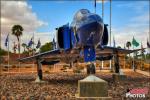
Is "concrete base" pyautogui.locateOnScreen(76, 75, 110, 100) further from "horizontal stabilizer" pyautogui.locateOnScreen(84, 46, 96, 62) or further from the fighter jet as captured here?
"horizontal stabilizer" pyautogui.locateOnScreen(84, 46, 96, 62)

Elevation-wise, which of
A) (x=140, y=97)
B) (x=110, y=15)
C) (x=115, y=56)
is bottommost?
(x=140, y=97)

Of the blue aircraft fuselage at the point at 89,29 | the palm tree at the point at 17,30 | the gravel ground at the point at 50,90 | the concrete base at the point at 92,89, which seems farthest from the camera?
→ the palm tree at the point at 17,30

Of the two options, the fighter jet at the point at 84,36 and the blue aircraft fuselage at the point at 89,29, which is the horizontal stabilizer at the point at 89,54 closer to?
the fighter jet at the point at 84,36

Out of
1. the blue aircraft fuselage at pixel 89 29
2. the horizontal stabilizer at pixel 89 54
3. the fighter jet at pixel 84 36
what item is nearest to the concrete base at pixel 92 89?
the fighter jet at pixel 84 36

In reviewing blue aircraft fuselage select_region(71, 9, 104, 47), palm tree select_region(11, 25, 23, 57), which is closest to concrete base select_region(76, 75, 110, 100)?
blue aircraft fuselage select_region(71, 9, 104, 47)

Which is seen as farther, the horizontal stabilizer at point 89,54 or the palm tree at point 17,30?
the palm tree at point 17,30

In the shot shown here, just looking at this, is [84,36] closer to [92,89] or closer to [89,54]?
[89,54]

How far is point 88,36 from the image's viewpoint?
1683 cm

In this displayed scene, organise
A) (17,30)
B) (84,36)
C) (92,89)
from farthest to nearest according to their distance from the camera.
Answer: (17,30) → (84,36) → (92,89)

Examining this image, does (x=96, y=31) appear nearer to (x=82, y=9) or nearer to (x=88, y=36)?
(x=88, y=36)

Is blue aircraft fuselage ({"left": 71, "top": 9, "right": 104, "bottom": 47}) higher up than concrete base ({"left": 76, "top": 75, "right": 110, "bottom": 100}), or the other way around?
blue aircraft fuselage ({"left": 71, "top": 9, "right": 104, "bottom": 47})

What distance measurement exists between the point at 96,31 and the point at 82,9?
8.18 feet

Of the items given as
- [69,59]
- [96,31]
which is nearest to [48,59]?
[69,59]

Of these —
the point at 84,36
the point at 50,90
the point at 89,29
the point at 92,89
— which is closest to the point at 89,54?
the point at 84,36
